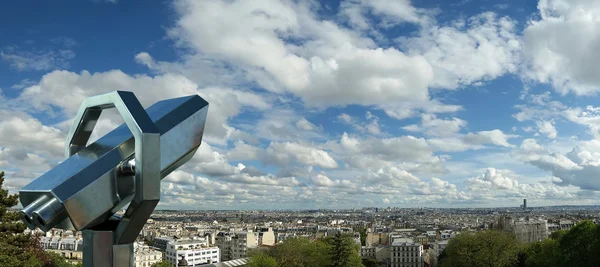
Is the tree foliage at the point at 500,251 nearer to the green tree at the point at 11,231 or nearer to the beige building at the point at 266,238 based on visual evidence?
the green tree at the point at 11,231

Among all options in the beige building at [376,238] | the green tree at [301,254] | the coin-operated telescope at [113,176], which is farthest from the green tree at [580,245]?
the beige building at [376,238]

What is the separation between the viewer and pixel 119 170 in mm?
6160

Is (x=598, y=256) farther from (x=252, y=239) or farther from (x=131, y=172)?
(x=252, y=239)

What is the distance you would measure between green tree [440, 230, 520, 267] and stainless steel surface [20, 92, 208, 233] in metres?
48.2

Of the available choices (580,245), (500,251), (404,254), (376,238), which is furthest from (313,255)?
(376,238)

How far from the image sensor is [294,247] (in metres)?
61.8

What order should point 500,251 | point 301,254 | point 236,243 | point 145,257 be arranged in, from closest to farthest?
point 500,251
point 301,254
point 145,257
point 236,243

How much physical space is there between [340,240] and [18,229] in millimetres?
35245

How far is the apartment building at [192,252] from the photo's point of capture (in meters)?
90.0

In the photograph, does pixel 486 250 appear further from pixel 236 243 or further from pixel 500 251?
pixel 236 243

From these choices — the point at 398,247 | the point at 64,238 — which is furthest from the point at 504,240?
the point at 64,238

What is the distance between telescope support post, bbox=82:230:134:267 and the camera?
20.6 feet

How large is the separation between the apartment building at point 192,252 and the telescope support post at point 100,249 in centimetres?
8486

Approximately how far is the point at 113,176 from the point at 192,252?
88.3 metres
